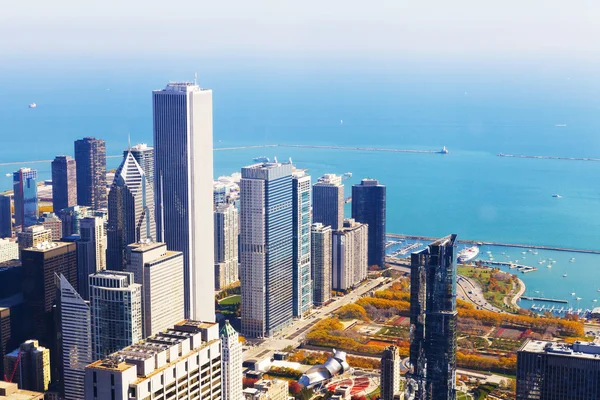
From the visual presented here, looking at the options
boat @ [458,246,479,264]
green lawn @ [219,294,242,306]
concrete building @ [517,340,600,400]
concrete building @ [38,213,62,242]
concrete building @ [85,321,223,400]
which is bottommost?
green lawn @ [219,294,242,306]

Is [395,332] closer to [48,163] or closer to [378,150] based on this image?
[48,163]

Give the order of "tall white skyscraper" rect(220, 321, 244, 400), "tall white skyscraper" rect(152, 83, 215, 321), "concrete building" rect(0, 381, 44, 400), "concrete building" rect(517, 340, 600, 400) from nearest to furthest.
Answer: "concrete building" rect(0, 381, 44, 400) < "concrete building" rect(517, 340, 600, 400) < "tall white skyscraper" rect(220, 321, 244, 400) < "tall white skyscraper" rect(152, 83, 215, 321)

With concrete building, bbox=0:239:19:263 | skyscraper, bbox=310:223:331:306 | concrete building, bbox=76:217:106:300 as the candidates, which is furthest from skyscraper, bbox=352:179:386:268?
concrete building, bbox=0:239:19:263

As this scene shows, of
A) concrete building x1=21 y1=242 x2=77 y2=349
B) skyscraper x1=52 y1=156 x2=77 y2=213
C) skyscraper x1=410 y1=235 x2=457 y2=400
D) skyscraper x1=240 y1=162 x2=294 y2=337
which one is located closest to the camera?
skyscraper x1=410 y1=235 x2=457 y2=400

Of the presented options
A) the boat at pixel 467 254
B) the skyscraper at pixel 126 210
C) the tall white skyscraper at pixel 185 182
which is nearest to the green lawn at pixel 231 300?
the tall white skyscraper at pixel 185 182

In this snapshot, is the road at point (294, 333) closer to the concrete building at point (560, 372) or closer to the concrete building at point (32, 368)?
the concrete building at point (32, 368)

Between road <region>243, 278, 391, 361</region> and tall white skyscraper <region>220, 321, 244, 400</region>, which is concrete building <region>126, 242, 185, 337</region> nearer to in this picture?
tall white skyscraper <region>220, 321, 244, 400</region>
